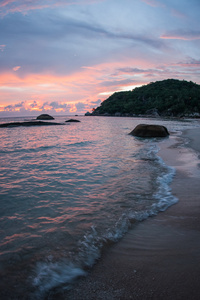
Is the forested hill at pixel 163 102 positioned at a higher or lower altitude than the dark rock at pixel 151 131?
higher

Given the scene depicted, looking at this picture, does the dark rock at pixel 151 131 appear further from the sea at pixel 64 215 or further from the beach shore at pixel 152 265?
the beach shore at pixel 152 265

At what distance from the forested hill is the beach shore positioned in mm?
94978

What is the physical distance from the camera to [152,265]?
2.17m

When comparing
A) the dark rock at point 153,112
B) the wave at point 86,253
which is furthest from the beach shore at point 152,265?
the dark rock at point 153,112

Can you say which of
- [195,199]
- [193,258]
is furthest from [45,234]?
[195,199]

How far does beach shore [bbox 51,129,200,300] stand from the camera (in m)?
1.79

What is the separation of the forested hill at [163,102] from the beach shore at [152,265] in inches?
3739

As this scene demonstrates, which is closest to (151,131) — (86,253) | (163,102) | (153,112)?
(86,253)

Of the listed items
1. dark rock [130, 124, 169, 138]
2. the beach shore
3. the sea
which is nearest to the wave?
the sea

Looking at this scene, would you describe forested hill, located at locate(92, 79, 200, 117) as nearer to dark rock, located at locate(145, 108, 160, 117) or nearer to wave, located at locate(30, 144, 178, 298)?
dark rock, located at locate(145, 108, 160, 117)

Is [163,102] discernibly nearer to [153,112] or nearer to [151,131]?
[153,112]

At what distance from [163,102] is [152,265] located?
4976 inches

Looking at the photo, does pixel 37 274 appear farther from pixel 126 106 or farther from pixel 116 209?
pixel 126 106

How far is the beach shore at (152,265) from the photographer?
5.89 ft
